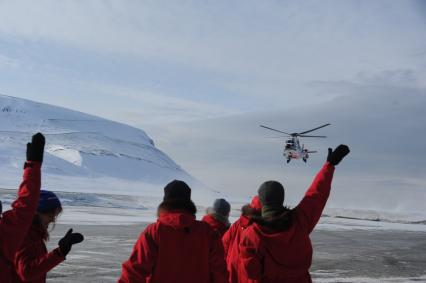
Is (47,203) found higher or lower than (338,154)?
lower

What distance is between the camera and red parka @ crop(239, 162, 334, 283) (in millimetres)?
4363

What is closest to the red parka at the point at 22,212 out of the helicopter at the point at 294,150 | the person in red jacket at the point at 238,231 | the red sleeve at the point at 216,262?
the red sleeve at the point at 216,262

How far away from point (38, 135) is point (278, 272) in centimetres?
209

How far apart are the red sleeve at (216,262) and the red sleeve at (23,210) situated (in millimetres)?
1312

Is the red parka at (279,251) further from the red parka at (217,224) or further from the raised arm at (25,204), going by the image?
the raised arm at (25,204)

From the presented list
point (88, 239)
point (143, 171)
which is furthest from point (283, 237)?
point (143, 171)

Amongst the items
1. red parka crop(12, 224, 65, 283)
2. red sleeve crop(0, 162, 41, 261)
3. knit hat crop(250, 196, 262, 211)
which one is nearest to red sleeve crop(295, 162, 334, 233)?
knit hat crop(250, 196, 262, 211)

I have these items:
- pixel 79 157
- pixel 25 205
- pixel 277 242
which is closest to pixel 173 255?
pixel 277 242

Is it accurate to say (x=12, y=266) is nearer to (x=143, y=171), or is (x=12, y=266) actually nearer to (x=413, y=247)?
(x=413, y=247)

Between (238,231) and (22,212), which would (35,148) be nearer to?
(22,212)

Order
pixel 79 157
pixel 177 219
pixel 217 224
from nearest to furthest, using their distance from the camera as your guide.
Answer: pixel 177 219 → pixel 217 224 → pixel 79 157

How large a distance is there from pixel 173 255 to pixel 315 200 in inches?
51.5

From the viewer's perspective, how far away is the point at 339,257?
53.8 ft

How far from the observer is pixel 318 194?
458 centimetres
